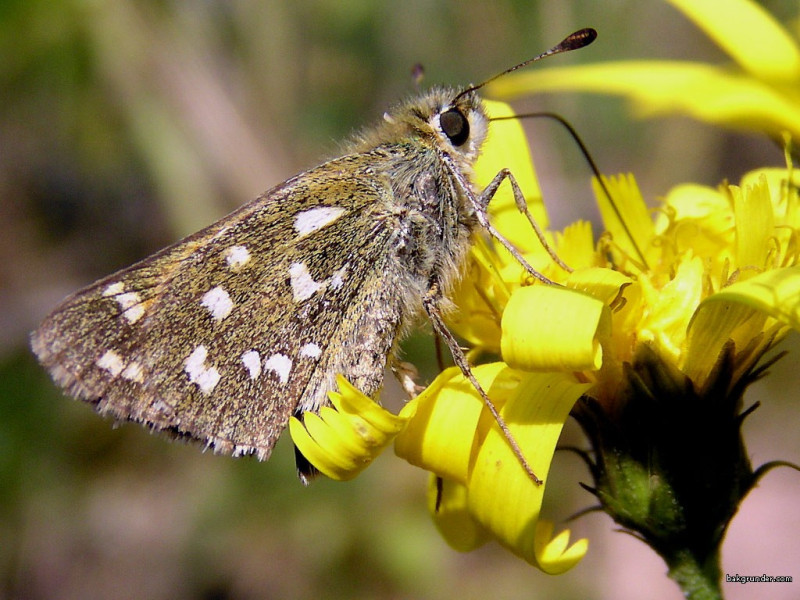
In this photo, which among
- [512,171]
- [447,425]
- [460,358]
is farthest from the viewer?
[512,171]

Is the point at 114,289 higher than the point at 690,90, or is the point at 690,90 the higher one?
the point at 114,289

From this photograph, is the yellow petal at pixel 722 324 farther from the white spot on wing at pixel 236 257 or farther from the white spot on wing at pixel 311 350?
the white spot on wing at pixel 236 257

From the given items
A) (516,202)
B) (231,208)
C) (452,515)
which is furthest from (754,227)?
(231,208)

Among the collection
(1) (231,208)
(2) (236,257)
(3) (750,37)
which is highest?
(2) (236,257)

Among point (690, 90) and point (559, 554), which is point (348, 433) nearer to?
point (559, 554)

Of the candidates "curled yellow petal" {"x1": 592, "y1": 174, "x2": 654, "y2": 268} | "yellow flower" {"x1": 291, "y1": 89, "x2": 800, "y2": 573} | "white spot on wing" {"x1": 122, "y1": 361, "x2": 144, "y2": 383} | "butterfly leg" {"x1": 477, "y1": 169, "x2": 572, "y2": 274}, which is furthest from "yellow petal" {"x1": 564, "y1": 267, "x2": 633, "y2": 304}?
"white spot on wing" {"x1": 122, "y1": 361, "x2": 144, "y2": 383}

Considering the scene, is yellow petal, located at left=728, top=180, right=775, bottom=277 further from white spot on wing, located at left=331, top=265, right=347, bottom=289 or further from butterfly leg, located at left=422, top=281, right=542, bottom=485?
white spot on wing, located at left=331, top=265, right=347, bottom=289

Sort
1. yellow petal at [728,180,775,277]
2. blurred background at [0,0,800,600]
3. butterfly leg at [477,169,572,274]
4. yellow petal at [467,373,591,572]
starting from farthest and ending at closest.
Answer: blurred background at [0,0,800,600] < butterfly leg at [477,169,572,274] < yellow petal at [728,180,775,277] < yellow petal at [467,373,591,572]
